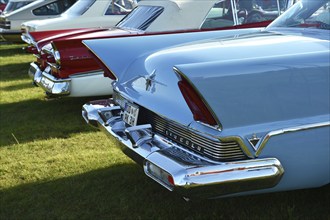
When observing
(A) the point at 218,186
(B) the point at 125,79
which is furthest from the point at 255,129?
(B) the point at 125,79

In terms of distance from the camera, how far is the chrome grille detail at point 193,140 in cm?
243

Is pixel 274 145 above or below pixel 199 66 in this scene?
below

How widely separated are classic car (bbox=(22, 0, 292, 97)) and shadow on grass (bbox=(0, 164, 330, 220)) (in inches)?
78.2

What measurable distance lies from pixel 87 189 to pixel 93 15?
5.52 m

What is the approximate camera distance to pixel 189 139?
104 inches

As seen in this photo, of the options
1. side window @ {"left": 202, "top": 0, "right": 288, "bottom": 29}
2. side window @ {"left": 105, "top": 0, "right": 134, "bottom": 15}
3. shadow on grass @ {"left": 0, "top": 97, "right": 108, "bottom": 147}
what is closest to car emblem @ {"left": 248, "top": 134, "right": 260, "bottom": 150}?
shadow on grass @ {"left": 0, "top": 97, "right": 108, "bottom": 147}

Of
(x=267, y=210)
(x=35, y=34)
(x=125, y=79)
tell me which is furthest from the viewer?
(x=35, y=34)

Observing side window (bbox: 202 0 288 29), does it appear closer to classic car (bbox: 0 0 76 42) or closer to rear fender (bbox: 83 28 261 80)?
rear fender (bbox: 83 28 261 80)

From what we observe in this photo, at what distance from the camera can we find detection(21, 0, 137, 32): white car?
841 centimetres

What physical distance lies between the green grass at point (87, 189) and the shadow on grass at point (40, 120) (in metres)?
0.01

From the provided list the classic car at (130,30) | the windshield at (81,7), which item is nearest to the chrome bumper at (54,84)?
the classic car at (130,30)

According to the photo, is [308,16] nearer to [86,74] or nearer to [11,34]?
[86,74]

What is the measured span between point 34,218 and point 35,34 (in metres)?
4.26

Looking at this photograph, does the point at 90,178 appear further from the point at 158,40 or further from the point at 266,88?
the point at 266,88
